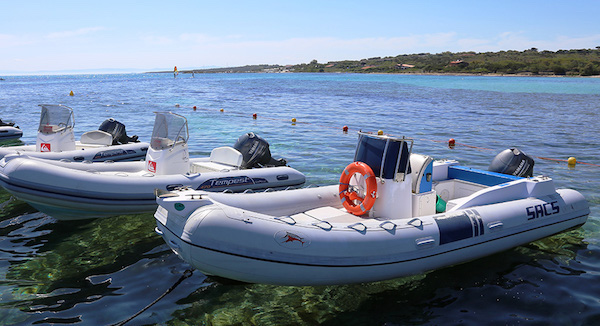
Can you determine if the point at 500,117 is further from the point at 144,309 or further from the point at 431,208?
the point at 144,309

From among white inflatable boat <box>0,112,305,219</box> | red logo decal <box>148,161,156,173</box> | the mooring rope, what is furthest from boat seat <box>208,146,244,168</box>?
the mooring rope

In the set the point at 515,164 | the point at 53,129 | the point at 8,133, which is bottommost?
the point at 8,133

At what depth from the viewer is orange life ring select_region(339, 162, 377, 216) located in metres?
5.71

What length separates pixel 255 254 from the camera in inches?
181

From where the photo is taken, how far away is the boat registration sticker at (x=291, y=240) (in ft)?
15.3

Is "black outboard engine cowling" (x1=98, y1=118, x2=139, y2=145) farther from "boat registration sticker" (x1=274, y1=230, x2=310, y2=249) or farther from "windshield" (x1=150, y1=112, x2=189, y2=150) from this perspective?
"boat registration sticker" (x1=274, y1=230, x2=310, y2=249)

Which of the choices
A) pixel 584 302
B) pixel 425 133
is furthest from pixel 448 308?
pixel 425 133

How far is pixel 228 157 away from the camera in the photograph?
8914 millimetres

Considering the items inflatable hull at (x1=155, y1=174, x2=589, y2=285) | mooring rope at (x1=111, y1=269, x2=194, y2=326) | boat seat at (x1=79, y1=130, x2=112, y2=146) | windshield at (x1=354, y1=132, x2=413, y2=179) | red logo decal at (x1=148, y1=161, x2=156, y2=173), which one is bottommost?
mooring rope at (x1=111, y1=269, x2=194, y2=326)

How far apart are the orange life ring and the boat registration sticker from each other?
4.26 feet

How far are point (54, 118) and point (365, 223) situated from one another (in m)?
7.67

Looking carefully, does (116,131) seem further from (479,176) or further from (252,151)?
(479,176)

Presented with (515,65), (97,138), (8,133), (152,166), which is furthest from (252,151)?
(515,65)

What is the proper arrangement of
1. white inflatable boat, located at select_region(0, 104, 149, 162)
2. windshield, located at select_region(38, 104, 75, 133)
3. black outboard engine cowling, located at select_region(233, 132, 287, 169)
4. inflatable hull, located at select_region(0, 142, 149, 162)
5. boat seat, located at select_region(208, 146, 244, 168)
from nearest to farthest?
1. boat seat, located at select_region(208, 146, 244, 168)
2. black outboard engine cowling, located at select_region(233, 132, 287, 169)
3. inflatable hull, located at select_region(0, 142, 149, 162)
4. white inflatable boat, located at select_region(0, 104, 149, 162)
5. windshield, located at select_region(38, 104, 75, 133)
